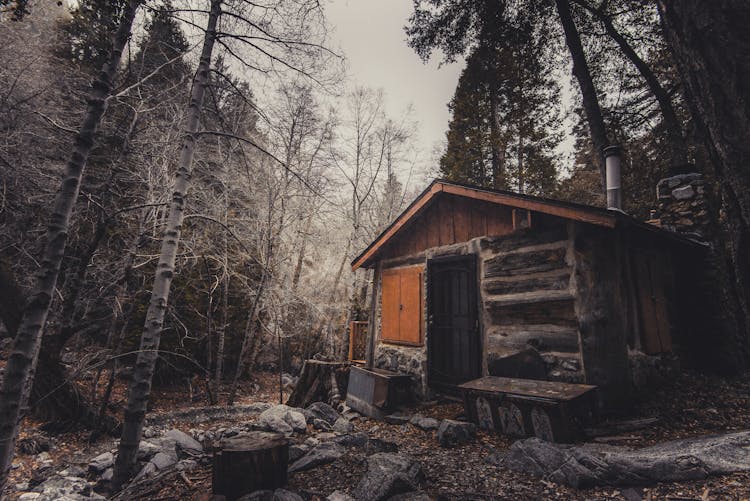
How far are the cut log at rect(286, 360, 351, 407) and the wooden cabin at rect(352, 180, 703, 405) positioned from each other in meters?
0.90

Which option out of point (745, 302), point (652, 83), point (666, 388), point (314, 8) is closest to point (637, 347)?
point (666, 388)

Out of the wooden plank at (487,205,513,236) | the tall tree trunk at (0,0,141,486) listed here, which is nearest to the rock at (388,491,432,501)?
the tall tree trunk at (0,0,141,486)

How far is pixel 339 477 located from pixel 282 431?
197cm

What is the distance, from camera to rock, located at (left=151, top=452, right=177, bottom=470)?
14.3ft

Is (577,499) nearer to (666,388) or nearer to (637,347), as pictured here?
(637,347)

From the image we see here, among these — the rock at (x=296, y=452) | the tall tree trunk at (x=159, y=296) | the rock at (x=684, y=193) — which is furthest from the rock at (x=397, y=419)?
the rock at (x=684, y=193)

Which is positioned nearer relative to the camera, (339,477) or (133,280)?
(339,477)

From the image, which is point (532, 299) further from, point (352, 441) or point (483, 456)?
point (352, 441)

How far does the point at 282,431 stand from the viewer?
17.8 ft

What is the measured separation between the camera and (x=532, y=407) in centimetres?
455

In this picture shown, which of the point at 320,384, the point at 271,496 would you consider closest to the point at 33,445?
the point at 271,496

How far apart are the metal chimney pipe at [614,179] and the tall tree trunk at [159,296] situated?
769 cm

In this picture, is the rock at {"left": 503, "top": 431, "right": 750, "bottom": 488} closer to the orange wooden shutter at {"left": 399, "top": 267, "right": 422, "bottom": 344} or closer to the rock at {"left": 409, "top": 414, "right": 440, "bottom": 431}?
the rock at {"left": 409, "top": 414, "right": 440, "bottom": 431}

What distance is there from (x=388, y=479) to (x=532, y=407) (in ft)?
7.66
